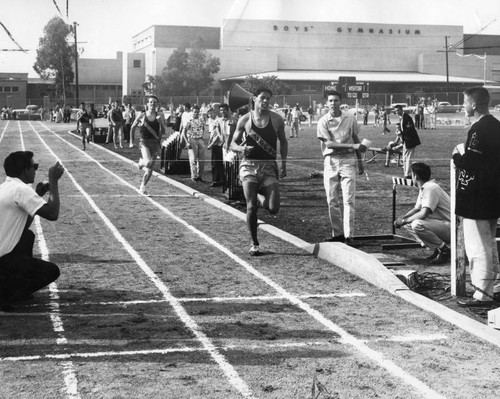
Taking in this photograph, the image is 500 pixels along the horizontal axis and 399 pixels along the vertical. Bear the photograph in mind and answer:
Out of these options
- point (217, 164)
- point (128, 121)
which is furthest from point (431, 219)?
point (128, 121)

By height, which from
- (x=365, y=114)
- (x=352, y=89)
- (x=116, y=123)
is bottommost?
(x=116, y=123)

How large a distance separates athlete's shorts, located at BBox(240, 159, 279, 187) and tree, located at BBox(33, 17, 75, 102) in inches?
3928

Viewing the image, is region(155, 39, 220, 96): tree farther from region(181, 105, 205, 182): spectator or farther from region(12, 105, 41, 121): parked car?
region(181, 105, 205, 182): spectator

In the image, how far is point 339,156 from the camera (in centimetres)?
1129

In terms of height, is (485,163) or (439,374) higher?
(485,163)

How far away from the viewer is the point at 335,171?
37.1 feet

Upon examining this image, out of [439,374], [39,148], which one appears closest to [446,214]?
[439,374]

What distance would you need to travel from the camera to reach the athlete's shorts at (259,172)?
1054cm

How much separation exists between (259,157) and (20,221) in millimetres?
3506

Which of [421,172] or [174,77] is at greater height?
[174,77]

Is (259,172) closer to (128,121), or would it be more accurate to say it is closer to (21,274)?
(21,274)

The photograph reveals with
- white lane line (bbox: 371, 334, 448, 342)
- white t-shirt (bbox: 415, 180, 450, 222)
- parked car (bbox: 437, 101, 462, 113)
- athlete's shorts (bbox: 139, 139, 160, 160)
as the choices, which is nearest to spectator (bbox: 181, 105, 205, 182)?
athlete's shorts (bbox: 139, 139, 160, 160)

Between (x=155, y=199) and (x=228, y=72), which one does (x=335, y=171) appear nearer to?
(x=155, y=199)

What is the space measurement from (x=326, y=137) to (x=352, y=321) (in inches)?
168
